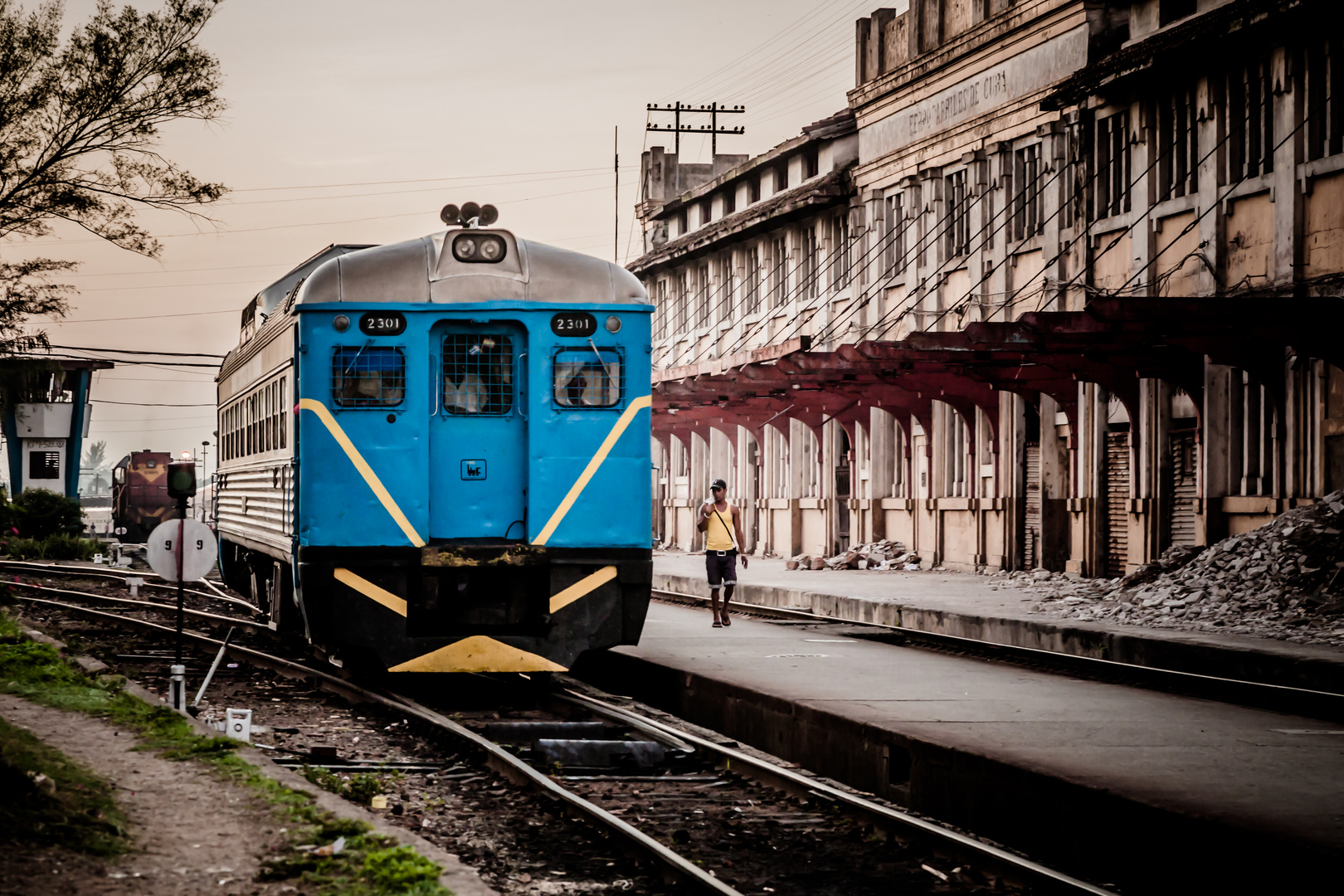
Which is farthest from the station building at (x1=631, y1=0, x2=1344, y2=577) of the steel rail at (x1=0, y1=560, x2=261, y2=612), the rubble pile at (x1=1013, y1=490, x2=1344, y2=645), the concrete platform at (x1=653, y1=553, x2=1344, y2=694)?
the steel rail at (x1=0, y1=560, x2=261, y2=612)

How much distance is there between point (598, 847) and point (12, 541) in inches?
1420

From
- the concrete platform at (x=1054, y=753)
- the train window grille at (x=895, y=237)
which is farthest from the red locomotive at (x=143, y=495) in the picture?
the concrete platform at (x=1054, y=753)

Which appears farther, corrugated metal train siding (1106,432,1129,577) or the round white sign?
corrugated metal train siding (1106,432,1129,577)

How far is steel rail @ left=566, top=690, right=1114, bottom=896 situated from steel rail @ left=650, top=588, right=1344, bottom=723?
4.68 meters

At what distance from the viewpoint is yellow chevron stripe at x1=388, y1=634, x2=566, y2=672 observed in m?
13.1

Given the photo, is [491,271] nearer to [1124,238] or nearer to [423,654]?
[423,654]

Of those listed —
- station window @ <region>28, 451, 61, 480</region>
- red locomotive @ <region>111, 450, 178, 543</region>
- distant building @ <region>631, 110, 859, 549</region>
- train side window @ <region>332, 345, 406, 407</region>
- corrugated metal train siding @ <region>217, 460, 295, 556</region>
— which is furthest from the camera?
red locomotive @ <region>111, 450, 178, 543</region>

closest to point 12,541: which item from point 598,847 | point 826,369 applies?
point 826,369

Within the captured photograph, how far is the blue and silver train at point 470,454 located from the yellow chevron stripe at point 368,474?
14mm

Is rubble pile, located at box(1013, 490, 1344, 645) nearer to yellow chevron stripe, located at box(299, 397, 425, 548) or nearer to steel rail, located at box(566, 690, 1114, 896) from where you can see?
steel rail, located at box(566, 690, 1114, 896)

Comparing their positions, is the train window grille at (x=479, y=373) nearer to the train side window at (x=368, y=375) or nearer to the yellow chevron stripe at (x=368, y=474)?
the train side window at (x=368, y=375)

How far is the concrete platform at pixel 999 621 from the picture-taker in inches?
618

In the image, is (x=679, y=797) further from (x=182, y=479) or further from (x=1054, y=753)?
(x=182, y=479)

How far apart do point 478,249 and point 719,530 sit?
724cm
